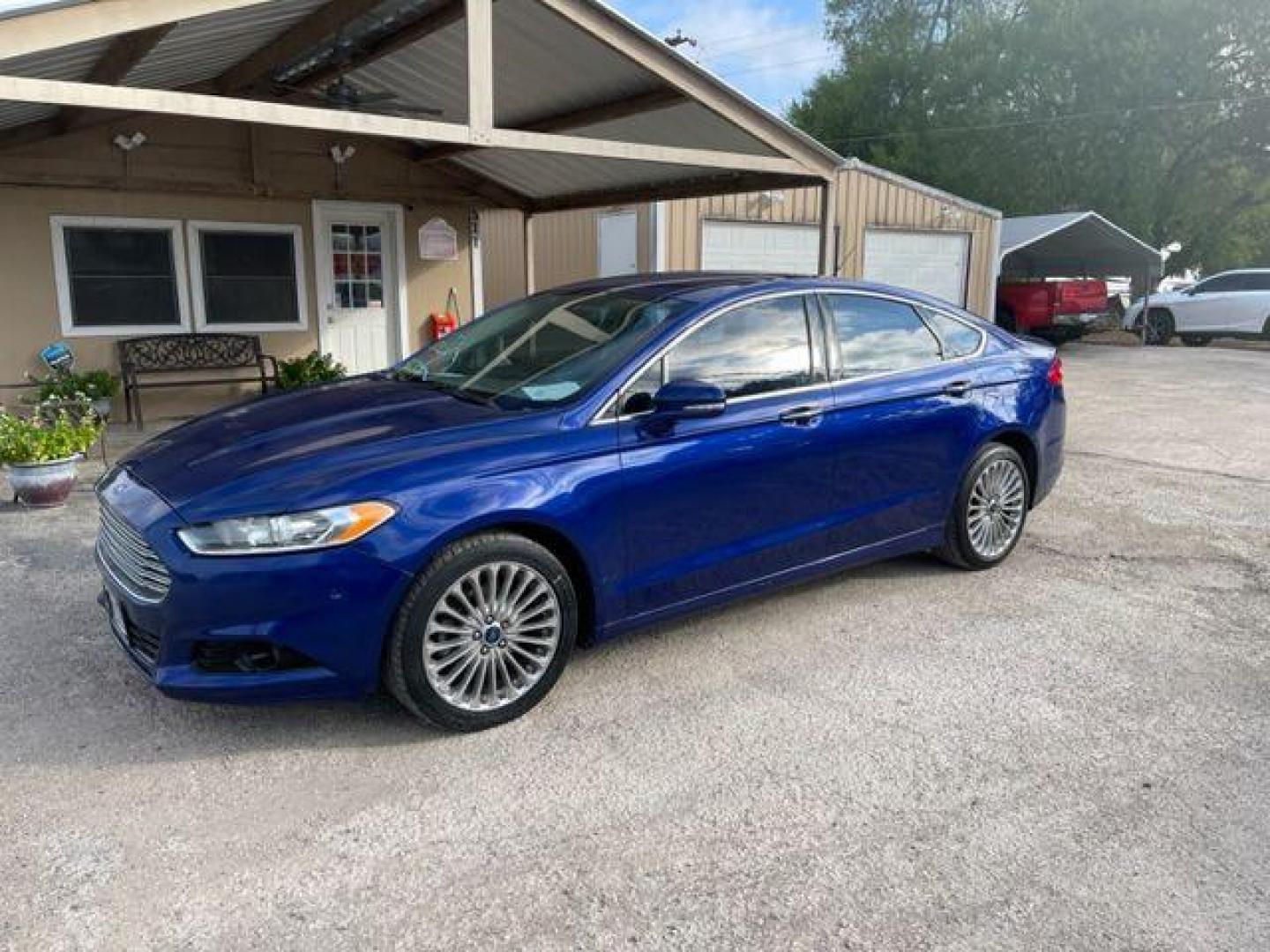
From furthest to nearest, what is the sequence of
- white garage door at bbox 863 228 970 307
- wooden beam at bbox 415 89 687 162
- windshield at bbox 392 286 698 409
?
white garage door at bbox 863 228 970 307 → wooden beam at bbox 415 89 687 162 → windshield at bbox 392 286 698 409

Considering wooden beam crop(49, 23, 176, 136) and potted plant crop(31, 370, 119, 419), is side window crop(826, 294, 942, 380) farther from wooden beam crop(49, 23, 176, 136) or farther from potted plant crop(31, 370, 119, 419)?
potted plant crop(31, 370, 119, 419)

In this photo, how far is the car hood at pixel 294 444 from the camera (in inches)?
122

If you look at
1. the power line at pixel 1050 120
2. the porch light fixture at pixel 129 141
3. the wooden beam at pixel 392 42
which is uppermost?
the power line at pixel 1050 120

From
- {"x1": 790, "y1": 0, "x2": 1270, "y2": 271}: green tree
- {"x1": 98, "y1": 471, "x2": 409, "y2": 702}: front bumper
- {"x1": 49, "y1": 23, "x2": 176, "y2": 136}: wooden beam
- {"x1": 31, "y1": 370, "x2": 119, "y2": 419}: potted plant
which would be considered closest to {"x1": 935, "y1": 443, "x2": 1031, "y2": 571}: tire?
{"x1": 98, "y1": 471, "x2": 409, "y2": 702}: front bumper

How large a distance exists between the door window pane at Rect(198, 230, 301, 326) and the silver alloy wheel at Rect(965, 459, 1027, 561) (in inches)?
306

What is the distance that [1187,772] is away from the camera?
10.3 feet

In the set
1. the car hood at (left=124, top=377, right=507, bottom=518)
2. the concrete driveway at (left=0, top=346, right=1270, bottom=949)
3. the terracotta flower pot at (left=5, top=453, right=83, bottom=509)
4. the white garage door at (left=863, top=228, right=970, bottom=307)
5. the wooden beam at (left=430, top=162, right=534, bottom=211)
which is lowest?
the concrete driveway at (left=0, top=346, right=1270, bottom=949)

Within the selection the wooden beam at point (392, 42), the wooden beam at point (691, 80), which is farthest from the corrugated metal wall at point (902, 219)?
the wooden beam at point (392, 42)

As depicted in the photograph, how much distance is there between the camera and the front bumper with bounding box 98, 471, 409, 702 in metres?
2.98

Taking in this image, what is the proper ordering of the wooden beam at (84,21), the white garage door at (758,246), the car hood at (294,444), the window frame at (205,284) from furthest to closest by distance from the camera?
the white garage door at (758,246) → the window frame at (205,284) → the wooden beam at (84,21) → the car hood at (294,444)

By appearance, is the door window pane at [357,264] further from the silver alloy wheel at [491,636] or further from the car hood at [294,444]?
the silver alloy wheel at [491,636]

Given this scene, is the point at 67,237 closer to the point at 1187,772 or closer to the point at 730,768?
the point at 730,768

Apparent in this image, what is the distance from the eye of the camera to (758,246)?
14828mm

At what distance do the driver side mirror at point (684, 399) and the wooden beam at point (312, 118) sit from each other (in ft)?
9.74
